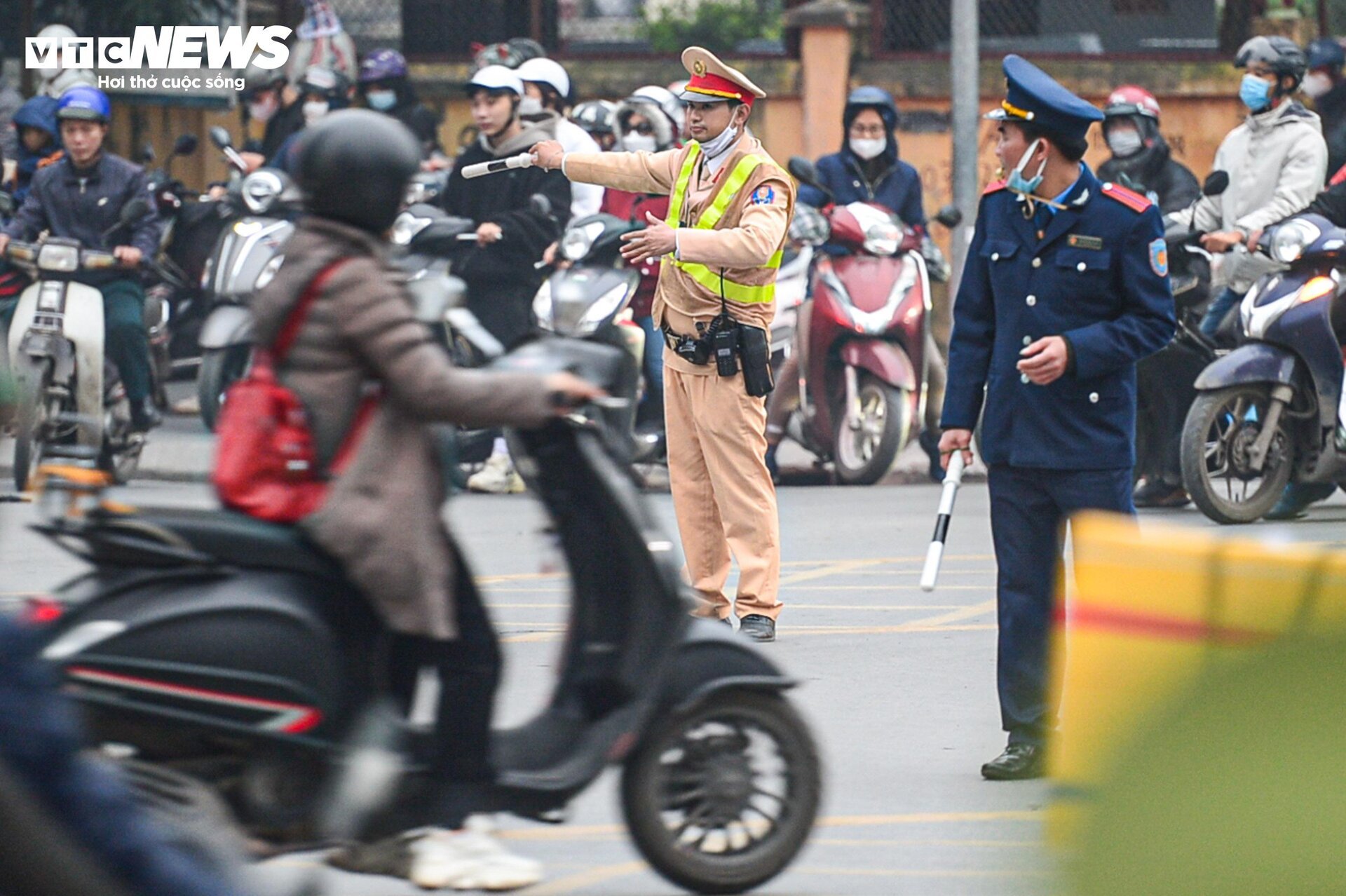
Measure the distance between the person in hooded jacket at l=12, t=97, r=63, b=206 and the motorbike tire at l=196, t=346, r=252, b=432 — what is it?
5.86 ft

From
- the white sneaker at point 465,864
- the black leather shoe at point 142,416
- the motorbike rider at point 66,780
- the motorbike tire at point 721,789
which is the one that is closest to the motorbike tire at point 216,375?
the black leather shoe at point 142,416

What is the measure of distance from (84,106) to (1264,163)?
6.00 m

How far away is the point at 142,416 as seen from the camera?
40.1ft

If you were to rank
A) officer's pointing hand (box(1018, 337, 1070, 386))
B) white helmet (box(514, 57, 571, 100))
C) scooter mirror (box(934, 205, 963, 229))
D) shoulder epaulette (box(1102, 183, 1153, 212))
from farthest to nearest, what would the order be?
1. white helmet (box(514, 57, 571, 100))
2. scooter mirror (box(934, 205, 963, 229))
3. shoulder epaulette (box(1102, 183, 1153, 212))
4. officer's pointing hand (box(1018, 337, 1070, 386))

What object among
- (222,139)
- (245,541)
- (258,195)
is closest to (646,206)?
(258,195)

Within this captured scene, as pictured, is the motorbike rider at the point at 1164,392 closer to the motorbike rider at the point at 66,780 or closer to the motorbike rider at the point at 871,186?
the motorbike rider at the point at 871,186

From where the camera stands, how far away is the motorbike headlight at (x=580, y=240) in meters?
12.1

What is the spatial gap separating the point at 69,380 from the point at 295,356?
745 cm

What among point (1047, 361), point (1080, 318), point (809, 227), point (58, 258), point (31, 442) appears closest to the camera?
point (1047, 361)

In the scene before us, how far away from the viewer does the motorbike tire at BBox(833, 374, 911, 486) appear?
12352mm

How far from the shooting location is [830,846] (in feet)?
17.5

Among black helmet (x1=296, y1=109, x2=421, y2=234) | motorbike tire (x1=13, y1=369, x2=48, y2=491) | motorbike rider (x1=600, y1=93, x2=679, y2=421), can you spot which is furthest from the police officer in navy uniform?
motorbike tire (x1=13, y1=369, x2=48, y2=491)

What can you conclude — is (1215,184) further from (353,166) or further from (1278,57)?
(353,166)

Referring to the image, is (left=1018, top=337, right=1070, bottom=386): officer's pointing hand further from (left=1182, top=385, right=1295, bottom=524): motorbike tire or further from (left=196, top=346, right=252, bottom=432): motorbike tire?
(left=196, top=346, right=252, bottom=432): motorbike tire
